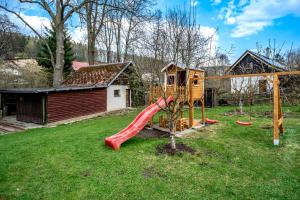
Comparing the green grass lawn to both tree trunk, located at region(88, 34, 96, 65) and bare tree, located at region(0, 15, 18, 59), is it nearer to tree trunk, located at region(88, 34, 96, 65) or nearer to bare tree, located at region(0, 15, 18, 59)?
bare tree, located at region(0, 15, 18, 59)

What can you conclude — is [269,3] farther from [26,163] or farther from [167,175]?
[26,163]

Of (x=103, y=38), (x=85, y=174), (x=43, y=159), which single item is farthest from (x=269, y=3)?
(x=103, y=38)

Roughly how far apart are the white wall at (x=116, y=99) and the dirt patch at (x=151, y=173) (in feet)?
40.4

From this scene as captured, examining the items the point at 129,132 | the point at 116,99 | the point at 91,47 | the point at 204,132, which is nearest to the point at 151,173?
the point at 129,132

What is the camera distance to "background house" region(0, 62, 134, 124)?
12.0 m

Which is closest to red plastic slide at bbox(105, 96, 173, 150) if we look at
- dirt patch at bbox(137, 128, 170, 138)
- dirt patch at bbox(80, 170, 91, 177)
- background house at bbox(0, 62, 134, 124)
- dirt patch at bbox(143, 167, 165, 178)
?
dirt patch at bbox(137, 128, 170, 138)

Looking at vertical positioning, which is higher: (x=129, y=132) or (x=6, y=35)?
(x=6, y=35)

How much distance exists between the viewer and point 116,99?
57.3ft

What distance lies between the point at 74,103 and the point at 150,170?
1024 cm

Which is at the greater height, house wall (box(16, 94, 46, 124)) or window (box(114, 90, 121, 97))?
window (box(114, 90, 121, 97))

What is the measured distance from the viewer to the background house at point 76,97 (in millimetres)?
11969

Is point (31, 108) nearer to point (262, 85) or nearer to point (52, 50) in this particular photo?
point (52, 50)

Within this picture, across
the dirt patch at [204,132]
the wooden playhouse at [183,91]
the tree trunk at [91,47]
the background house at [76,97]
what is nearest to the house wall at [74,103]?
the background house at [76,97]

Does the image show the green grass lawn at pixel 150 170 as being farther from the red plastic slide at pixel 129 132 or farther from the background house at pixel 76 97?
the background house at pixel 76 97
